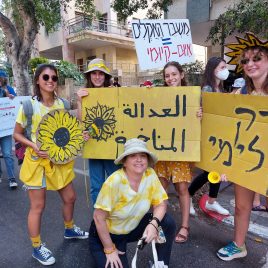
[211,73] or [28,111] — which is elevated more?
[211,73]

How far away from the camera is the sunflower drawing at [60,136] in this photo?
224 cm

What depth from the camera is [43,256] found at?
238 centimetres

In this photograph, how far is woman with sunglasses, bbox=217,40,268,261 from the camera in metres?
2.03

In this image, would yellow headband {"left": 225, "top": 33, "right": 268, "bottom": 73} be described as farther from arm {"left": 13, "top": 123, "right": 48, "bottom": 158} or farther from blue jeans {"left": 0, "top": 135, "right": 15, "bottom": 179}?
blue jeans {"left": 0, "top": 135, "right": 15, "bottom": 179}

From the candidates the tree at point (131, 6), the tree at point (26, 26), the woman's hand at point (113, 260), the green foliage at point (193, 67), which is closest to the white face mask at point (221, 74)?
the woman's hand at point (113, 260)

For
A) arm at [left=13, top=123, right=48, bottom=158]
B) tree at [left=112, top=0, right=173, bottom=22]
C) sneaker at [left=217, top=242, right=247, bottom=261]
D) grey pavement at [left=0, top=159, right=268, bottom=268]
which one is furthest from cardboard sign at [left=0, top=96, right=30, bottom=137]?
tree at [left=112, top=0, right=173, bottom=22]

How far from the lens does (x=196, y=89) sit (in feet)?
7.95

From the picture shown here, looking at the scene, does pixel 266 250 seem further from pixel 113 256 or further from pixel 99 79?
pixel 99 79

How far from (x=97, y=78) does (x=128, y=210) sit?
1.36 m

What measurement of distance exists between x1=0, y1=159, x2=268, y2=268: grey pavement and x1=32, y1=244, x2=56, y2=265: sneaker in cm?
7

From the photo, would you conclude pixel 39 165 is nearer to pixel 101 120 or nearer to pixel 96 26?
pixel 101 120

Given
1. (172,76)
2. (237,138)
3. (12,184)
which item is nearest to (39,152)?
(172,76)

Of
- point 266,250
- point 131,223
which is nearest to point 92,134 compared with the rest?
point 131,223

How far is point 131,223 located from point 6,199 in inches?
98.4
